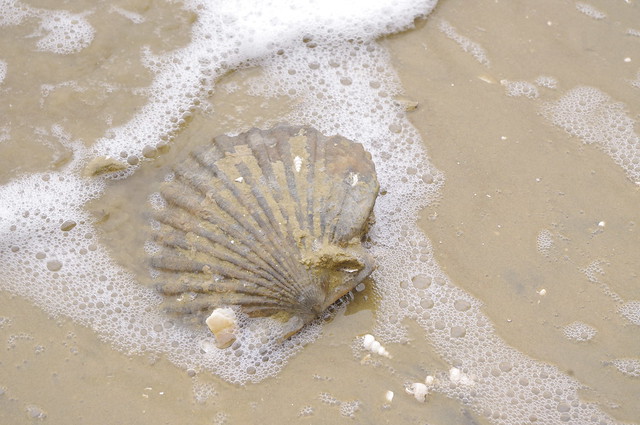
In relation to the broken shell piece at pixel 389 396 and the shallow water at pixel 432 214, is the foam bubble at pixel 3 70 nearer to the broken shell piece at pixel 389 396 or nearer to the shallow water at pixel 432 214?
the shallow water at pixel 432 214

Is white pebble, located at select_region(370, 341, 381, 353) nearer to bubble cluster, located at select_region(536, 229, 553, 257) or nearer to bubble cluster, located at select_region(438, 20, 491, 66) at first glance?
bubble cluster, located at select_region(536, 229, 553, 257)

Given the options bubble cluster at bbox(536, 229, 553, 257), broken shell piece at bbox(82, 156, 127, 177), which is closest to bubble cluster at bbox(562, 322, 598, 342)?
bubble cluster at bbox(536, 229, 553, 257)

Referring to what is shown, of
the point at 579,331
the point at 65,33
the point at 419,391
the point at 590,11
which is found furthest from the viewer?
the point at 590,11

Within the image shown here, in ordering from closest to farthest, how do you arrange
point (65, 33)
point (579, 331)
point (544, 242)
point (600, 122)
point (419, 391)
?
point (419, 391) → point (579, 331) → point (544, 242) → point (600, 122) → point (65, 33)

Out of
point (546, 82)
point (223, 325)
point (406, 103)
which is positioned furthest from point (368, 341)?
point (546, 82)

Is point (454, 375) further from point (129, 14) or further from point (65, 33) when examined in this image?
point (65, 33)

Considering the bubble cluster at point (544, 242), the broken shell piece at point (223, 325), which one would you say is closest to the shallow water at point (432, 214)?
the bubble cluster at point (544, 242)

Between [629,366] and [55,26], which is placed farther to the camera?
[55,26]
